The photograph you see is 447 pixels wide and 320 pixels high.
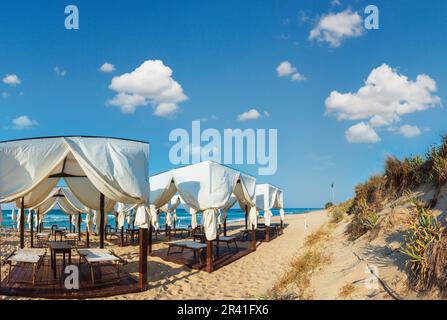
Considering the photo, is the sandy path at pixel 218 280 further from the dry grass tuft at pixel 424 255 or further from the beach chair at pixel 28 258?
the dry grass tuft at pixel 424 255

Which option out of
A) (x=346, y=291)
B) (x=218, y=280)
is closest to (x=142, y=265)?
(x=218, y=280)

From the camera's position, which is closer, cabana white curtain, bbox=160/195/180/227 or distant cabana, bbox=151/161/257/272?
distant cabana, bbox=151/161/257/272

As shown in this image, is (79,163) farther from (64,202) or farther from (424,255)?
(64,202)

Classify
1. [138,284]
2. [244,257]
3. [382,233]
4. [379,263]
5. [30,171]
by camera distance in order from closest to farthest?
1. [379,263]
2. [30,171]
3. [138,284]
4. [382,233]
5. [244,257]

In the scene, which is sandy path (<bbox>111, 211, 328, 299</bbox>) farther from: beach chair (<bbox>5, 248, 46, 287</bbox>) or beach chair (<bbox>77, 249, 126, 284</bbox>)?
beach chair (<bbox>5, 248, 46, 287</bbox>)

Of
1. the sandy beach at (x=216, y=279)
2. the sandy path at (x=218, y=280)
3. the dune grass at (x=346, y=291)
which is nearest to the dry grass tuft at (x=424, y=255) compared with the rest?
the dune grass at (x=346, y=291)

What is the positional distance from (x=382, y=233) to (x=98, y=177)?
6370mm

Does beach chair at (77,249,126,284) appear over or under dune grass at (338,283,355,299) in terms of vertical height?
over

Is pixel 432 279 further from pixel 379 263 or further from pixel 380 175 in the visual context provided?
pixel 380 175

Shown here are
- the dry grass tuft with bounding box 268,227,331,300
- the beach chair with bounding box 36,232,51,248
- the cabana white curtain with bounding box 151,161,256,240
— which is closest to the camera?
the dry grass tuft with bounding box 268,227,331,300

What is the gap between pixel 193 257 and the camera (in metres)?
10.8

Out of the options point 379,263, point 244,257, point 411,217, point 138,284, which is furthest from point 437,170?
point 138,284

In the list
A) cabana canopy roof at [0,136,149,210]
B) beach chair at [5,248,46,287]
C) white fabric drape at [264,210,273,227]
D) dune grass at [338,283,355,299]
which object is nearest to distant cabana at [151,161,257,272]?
cabana canopy roof at [0,136,149,210]

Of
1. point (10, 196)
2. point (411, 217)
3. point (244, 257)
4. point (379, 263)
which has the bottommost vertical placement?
point (244, 257)
